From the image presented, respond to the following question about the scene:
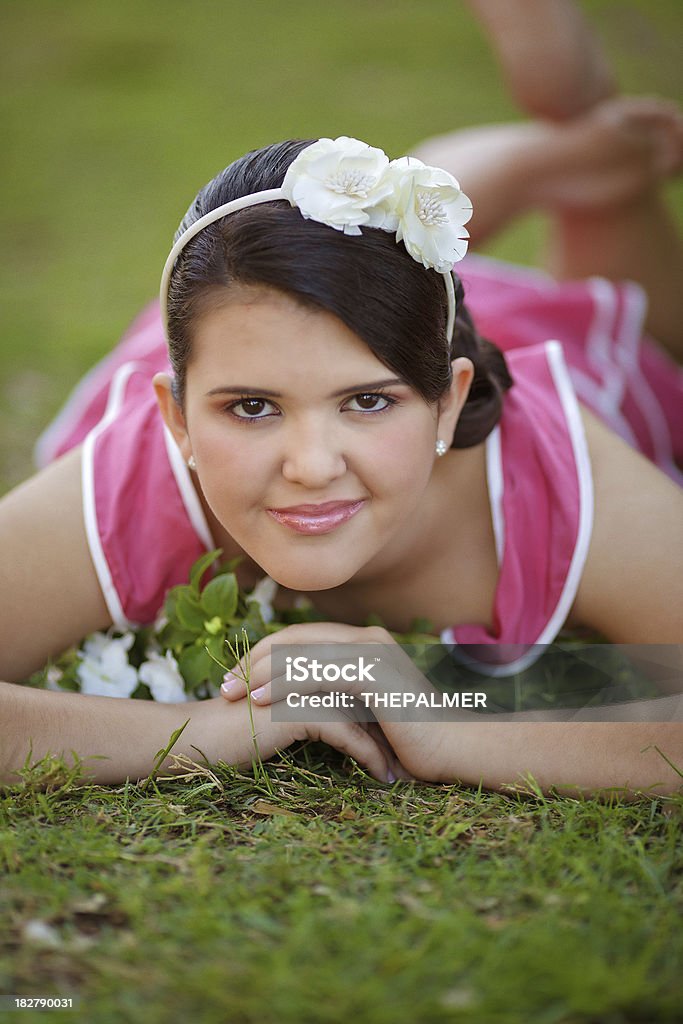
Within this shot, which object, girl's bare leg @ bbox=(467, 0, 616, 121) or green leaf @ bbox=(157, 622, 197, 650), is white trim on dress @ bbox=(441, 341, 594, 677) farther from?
girl's bare leg @ bbox=(467, 0, 616, 121)

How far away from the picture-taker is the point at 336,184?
202cm

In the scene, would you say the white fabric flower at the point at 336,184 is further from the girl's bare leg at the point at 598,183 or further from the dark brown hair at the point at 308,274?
the girl's bare leg at the point at 598,183

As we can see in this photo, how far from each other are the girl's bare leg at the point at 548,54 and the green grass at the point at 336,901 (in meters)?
2.97

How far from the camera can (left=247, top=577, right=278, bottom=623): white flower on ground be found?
8.29 feet

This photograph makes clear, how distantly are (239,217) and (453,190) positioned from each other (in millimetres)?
409

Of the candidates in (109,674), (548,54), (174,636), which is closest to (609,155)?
(548,54)

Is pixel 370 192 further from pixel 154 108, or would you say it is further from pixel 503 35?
pixel 154 108

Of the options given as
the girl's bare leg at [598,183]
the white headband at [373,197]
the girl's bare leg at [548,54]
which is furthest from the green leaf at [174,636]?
the girl's bare leg at [548,54]

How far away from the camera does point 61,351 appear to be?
539cm

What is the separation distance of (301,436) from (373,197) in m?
0.46

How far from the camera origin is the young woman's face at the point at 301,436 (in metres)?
2.02

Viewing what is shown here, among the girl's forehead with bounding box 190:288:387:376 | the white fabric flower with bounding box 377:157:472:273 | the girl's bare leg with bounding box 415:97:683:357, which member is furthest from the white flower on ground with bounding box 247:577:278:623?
the girl's bare leg with bounding box 415:97:683:357

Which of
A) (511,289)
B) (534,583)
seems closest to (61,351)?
(511,289)

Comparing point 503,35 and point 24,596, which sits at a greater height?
point 503,35
